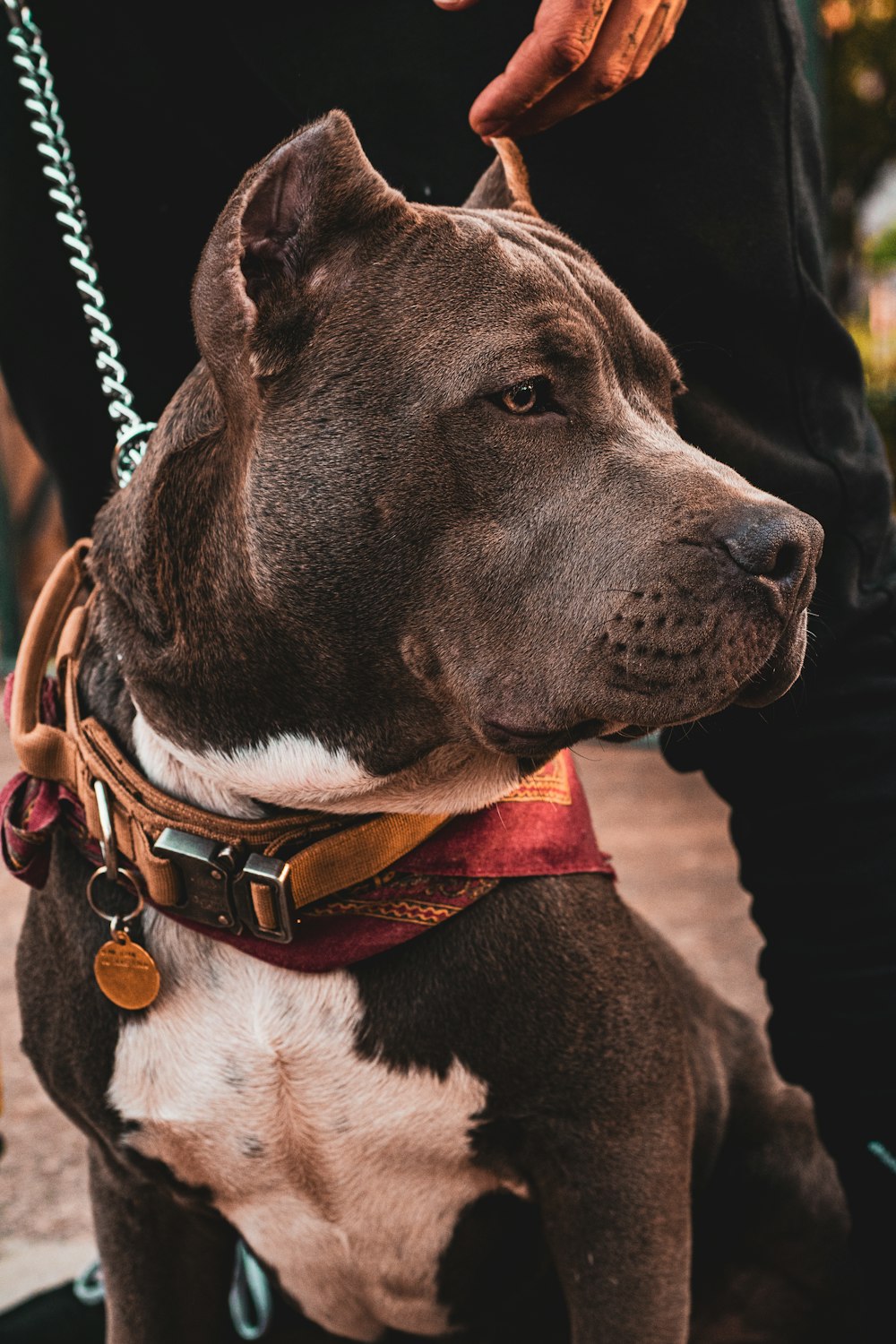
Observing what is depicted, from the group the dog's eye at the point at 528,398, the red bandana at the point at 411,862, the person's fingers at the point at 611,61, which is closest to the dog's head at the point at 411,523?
the dog's eye at the point at 528,398

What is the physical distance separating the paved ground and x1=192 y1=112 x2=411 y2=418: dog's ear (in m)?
0.93

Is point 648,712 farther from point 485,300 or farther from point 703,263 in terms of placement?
point 703,263

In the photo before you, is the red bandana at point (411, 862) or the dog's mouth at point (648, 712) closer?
the dog's mouth at point (648, 712)

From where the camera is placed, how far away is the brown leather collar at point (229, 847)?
171cm

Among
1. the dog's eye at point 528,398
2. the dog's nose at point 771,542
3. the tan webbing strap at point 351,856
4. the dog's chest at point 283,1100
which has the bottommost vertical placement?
the dog's chest at point 283,1100

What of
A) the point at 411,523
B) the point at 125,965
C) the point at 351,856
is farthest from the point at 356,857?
the point at 411,523

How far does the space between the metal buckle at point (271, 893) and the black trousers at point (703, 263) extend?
0.56 m

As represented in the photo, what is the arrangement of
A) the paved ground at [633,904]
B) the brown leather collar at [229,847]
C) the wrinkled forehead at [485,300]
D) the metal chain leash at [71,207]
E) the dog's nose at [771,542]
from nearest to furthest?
the dog's nose at [771,542] → the wrinkled forehead at [485,300] → the brown leather collar at [229,847] → the metal chain leash at [71,207] → the paved ground at [633,904]

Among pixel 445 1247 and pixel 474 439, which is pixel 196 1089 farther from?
pixel 474 439

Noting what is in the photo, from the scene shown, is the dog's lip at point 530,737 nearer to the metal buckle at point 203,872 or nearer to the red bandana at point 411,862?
the red bandana at point 411,862

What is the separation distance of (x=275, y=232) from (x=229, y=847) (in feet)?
2.38

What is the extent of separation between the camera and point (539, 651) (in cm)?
158

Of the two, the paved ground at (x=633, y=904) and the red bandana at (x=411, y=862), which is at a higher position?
the red bandana at (x=411, y=862)

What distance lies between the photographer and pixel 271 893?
5.57 ft
